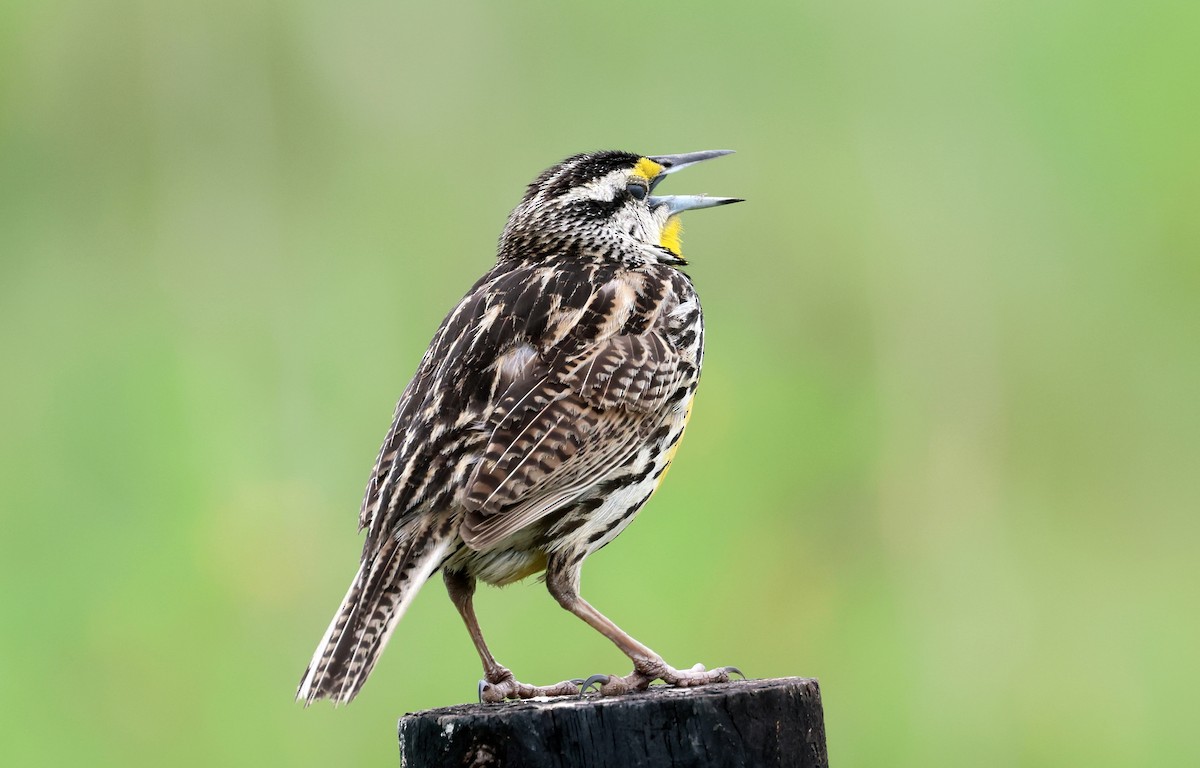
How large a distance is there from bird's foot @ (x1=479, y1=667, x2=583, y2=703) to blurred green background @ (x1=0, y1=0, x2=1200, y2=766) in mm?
1711

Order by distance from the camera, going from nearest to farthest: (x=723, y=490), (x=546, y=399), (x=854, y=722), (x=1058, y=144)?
(x=546, y=399), (x=854, y=722), (x=723, y=490), (x=1058, y=144)

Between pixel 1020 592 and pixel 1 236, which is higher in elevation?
pixel 1 236

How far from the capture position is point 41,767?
4.63m

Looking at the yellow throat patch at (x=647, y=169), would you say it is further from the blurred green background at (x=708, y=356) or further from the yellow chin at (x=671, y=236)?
the blurred green background at (x=708, y=356)

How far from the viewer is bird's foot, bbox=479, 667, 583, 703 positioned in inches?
97.5

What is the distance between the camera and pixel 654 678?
234 cm

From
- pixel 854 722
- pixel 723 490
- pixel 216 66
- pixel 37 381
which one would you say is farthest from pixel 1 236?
pixel 854 722

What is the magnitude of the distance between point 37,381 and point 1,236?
627mm

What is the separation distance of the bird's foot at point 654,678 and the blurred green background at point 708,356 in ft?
6.69

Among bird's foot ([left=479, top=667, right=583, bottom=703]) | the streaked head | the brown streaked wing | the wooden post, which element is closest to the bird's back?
the brown streaked wing

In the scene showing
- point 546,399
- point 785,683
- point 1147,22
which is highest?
point 1147,22

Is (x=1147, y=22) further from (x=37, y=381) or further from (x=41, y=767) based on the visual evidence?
(x=41, y=767)

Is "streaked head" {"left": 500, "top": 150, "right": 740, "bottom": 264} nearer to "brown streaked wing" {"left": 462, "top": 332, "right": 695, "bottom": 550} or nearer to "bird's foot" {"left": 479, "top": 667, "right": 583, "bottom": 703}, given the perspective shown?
"brown streaked wing" {"left": 462, "top": 332, "right": 695, "bottom": 550}

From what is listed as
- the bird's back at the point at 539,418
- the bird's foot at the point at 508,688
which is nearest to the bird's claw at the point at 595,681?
the bird's foot at the point at 508,688
